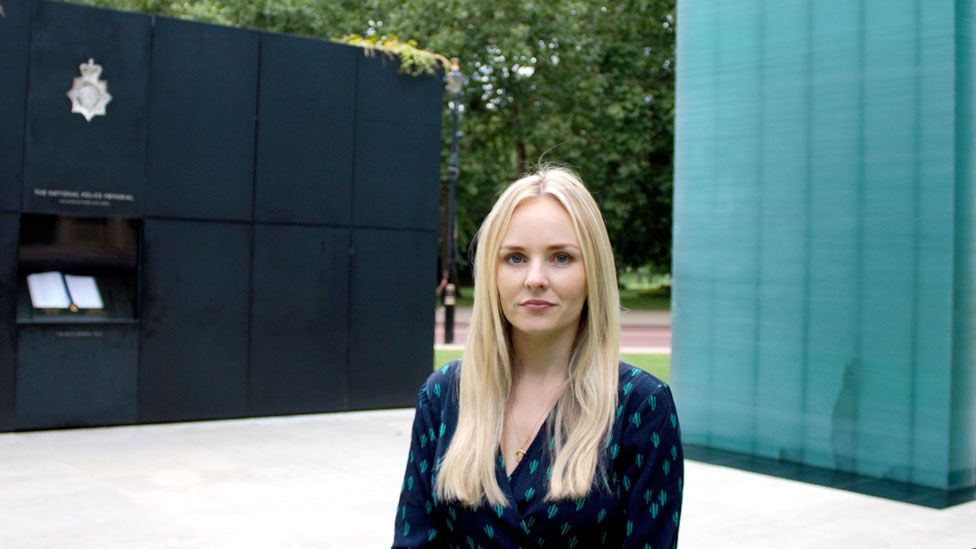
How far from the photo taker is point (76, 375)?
9.90 m

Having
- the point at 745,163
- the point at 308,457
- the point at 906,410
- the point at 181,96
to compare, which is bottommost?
the point at 308,457

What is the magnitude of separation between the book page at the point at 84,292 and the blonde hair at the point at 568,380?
8.58 meters

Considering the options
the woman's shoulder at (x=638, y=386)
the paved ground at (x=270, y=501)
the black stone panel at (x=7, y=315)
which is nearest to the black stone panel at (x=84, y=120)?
the black stone panel at (x=7, y=315)

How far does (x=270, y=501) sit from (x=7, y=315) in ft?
13.1

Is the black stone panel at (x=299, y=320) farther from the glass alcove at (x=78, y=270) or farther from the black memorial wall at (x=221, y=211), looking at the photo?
the glass alcove at (x=78, y=270)

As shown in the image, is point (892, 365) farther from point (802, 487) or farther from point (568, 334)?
point (568, 334)

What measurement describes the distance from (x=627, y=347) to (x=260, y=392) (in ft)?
43.0

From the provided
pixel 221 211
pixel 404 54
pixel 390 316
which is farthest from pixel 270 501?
pixel 404 54

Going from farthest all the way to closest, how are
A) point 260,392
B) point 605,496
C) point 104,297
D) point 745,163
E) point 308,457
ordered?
→ 1. point 260,392
2. point 104,297
3. point 745,163
4. point 308,457
5. point 605,496

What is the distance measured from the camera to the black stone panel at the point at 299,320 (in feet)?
36.2

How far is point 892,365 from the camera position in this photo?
841cm

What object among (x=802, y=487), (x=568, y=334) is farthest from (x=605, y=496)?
(x=802, y=487)

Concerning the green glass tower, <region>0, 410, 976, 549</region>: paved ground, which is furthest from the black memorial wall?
the green glass tower

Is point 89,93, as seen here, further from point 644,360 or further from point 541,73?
point 541,73
